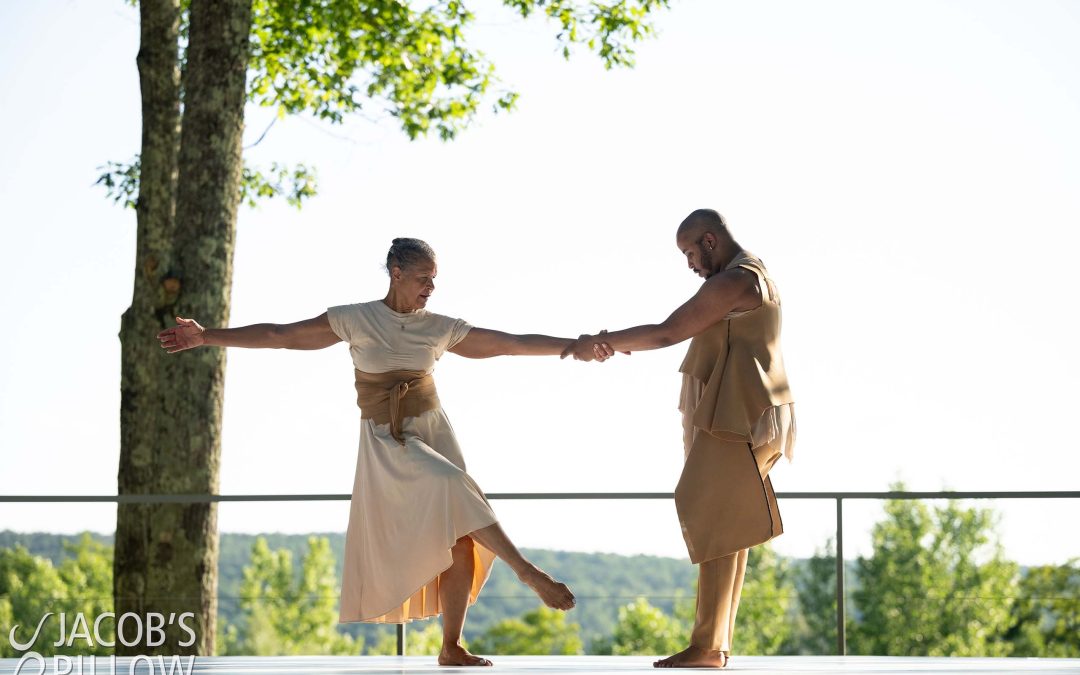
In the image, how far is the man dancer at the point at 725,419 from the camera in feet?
16.6

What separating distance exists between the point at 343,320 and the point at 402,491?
0.68m

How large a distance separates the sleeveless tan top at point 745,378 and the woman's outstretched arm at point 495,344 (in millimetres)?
631

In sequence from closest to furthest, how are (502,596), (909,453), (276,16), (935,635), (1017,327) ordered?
(502,596)
(276,16)
(935,635)
(1017,327)
(909,453)

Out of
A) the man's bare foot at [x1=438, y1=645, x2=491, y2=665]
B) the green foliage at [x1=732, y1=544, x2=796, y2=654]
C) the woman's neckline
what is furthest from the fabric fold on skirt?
the green foliage at [x1=732, y1=544, x2=796, y2=654]

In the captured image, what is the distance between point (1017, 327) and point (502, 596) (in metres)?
72.3

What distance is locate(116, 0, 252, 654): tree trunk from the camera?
8.52m

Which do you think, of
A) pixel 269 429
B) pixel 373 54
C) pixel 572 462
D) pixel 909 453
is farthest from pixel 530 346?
pixel 909 453

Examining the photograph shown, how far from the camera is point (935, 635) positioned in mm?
54625

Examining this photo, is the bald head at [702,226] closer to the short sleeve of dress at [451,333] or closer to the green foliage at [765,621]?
the short sleeve of dress at [451,333]

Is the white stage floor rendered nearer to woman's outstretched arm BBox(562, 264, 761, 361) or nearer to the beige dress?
the beige dress

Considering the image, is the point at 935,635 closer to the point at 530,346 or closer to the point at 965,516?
the point at 965,516

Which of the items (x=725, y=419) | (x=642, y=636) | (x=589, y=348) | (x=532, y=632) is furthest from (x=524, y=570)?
(x=532, y=632)

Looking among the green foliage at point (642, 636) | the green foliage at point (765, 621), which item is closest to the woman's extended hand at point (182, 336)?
the green foliage at point (765, 621)

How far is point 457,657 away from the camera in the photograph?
209 inches
